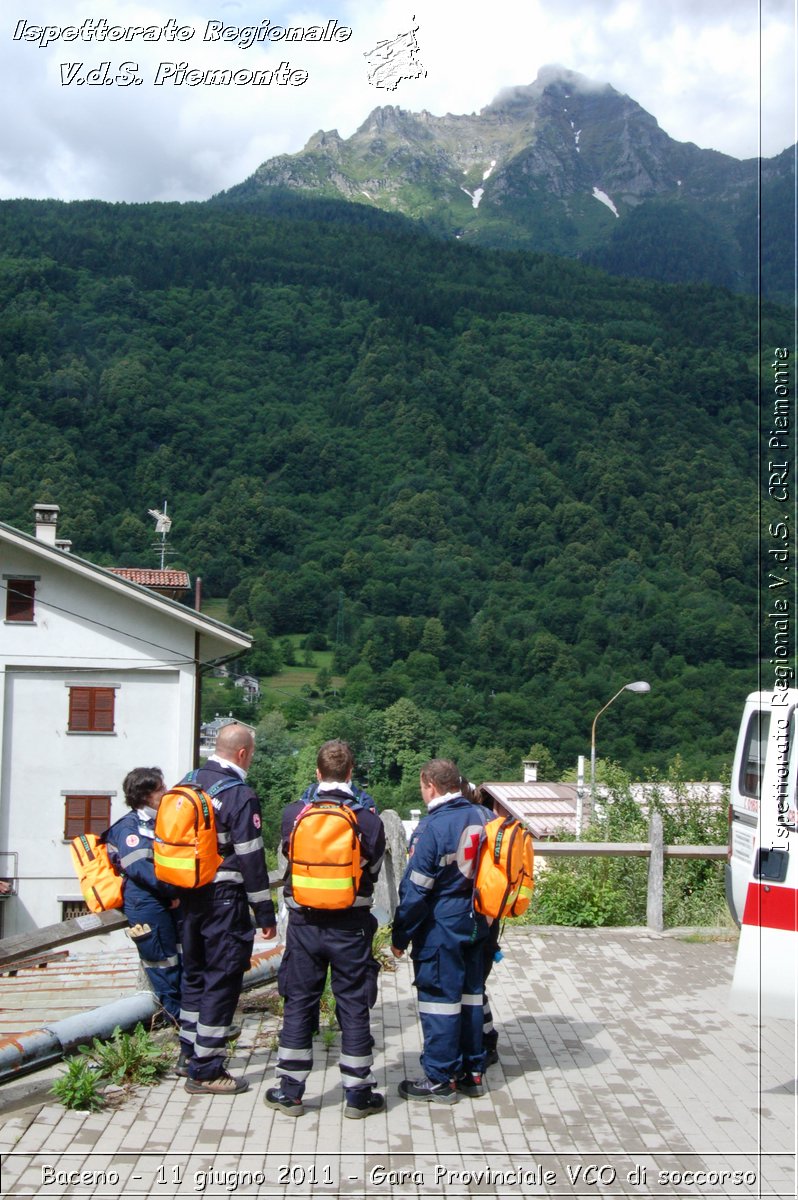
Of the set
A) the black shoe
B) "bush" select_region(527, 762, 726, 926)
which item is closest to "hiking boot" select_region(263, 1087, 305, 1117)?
the black shoe

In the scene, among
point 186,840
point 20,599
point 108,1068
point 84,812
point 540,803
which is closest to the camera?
point 186,840

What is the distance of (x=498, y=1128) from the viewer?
493cm

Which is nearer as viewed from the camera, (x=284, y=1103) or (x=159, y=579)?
(x=284, y=1103)

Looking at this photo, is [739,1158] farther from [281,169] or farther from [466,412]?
[281,169]

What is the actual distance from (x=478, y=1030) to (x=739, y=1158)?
1289 millimetres

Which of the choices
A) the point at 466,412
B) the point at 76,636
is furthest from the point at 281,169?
the point at 76,636

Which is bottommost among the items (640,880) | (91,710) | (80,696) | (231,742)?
(640,880)

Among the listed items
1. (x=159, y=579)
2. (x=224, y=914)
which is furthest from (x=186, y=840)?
(x=159, y=579)

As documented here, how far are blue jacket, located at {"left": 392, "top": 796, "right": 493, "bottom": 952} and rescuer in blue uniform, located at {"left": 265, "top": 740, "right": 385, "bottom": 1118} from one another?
305 millimetres

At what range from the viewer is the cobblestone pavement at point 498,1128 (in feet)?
14.3

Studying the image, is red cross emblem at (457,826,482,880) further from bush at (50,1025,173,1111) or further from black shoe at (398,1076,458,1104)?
bush at (50,1025,173,1111)

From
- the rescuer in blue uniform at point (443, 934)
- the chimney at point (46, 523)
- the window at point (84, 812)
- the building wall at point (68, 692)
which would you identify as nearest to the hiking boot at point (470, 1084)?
the rescuer in blue uniform at point (443, 934)

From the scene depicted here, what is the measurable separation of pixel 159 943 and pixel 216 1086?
0.84 meters

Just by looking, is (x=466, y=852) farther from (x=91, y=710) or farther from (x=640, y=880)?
(x=91, y=710)
